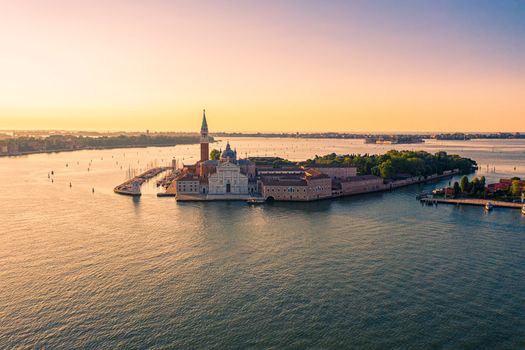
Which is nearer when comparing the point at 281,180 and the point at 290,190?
the point at 290,190

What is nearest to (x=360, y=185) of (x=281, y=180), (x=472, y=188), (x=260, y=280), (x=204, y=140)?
(x=281, y=180)

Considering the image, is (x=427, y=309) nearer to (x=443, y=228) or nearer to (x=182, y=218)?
(x=443, y=228)

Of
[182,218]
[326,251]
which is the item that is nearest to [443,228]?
[326,251]

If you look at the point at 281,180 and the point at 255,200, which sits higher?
the point at 281,180

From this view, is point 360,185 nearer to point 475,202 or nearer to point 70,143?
point 475,202

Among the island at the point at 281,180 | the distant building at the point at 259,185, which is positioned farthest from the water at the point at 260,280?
the island at the point at 281,180

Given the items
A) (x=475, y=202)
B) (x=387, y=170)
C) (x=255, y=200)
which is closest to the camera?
(x=475, y=202)

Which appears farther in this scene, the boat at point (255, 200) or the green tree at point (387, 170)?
the green tree at point (387, 170)

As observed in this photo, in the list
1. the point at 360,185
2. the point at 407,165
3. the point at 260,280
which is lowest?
the point at 260,280

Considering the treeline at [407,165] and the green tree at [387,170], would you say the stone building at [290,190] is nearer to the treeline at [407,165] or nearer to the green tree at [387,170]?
the green tree at [387,170]
